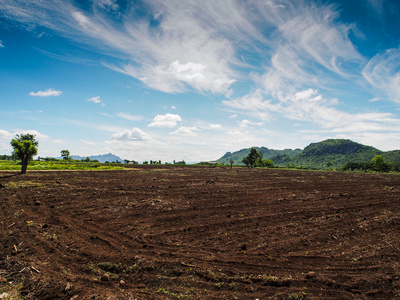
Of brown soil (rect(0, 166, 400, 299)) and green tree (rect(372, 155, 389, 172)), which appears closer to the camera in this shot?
brown soil (rect(0, 166, 400, 299))

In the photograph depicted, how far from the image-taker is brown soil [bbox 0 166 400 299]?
5.08 metres

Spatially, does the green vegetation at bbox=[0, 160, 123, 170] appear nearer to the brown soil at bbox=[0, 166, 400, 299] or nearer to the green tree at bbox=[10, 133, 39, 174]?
the green tree at bbox=[10, 133, 39, 174]

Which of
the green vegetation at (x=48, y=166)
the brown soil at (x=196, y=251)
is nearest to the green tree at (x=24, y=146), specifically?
the green vegetation at (x=48, y=166)

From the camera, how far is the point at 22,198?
1316 cm

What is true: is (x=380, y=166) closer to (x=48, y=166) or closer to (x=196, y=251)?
(x=196, y=251)

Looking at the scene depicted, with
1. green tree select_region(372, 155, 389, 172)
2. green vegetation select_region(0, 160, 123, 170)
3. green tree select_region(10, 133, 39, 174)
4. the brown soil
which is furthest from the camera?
green tree select_region(372, 155, 389, 172)

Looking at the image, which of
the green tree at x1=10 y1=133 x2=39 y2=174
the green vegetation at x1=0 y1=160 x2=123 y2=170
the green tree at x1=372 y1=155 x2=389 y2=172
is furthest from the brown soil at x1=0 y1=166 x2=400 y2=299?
the green tree at x1=372 y1=155 x2=389 y2=172

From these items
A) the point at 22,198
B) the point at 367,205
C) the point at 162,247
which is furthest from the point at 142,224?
the point at 367,205

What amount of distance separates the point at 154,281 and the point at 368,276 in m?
6.18

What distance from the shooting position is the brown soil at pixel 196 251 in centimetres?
508

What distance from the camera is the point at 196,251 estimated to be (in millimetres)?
6980

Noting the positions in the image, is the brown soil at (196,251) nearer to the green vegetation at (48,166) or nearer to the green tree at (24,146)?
the green tree at (24,146)

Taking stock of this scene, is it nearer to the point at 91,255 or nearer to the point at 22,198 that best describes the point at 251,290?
the point at 91,255

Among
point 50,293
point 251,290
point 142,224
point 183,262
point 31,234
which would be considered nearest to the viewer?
point 50,293
